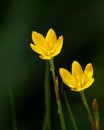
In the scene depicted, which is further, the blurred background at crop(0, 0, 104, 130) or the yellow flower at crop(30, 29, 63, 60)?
the blurred background at crop(0, 0, 104, 130)

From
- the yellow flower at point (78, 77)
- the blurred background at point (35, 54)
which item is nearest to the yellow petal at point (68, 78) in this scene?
the yellow flower at point (78, 77)

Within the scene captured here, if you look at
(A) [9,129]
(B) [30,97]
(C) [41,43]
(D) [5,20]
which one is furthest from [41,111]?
(C) [41,43]

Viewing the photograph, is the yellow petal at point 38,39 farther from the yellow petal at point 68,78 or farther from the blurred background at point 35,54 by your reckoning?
the blurred background at point 35,54

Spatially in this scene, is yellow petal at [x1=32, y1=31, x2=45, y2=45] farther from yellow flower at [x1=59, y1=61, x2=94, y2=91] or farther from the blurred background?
the blurred background

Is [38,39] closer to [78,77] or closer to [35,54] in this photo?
[78,77]

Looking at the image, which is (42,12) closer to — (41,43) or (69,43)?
(69,43)

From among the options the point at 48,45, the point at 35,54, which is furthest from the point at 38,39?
the point at 35,54

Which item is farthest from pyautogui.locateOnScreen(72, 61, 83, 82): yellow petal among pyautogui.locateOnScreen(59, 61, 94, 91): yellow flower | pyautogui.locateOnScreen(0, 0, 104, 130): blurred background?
pyautogui.locateOnScreen(0, 0, 104, 130): blurred background

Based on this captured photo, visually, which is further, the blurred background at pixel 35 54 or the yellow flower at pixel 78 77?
the blurred background at pixel 35 54
